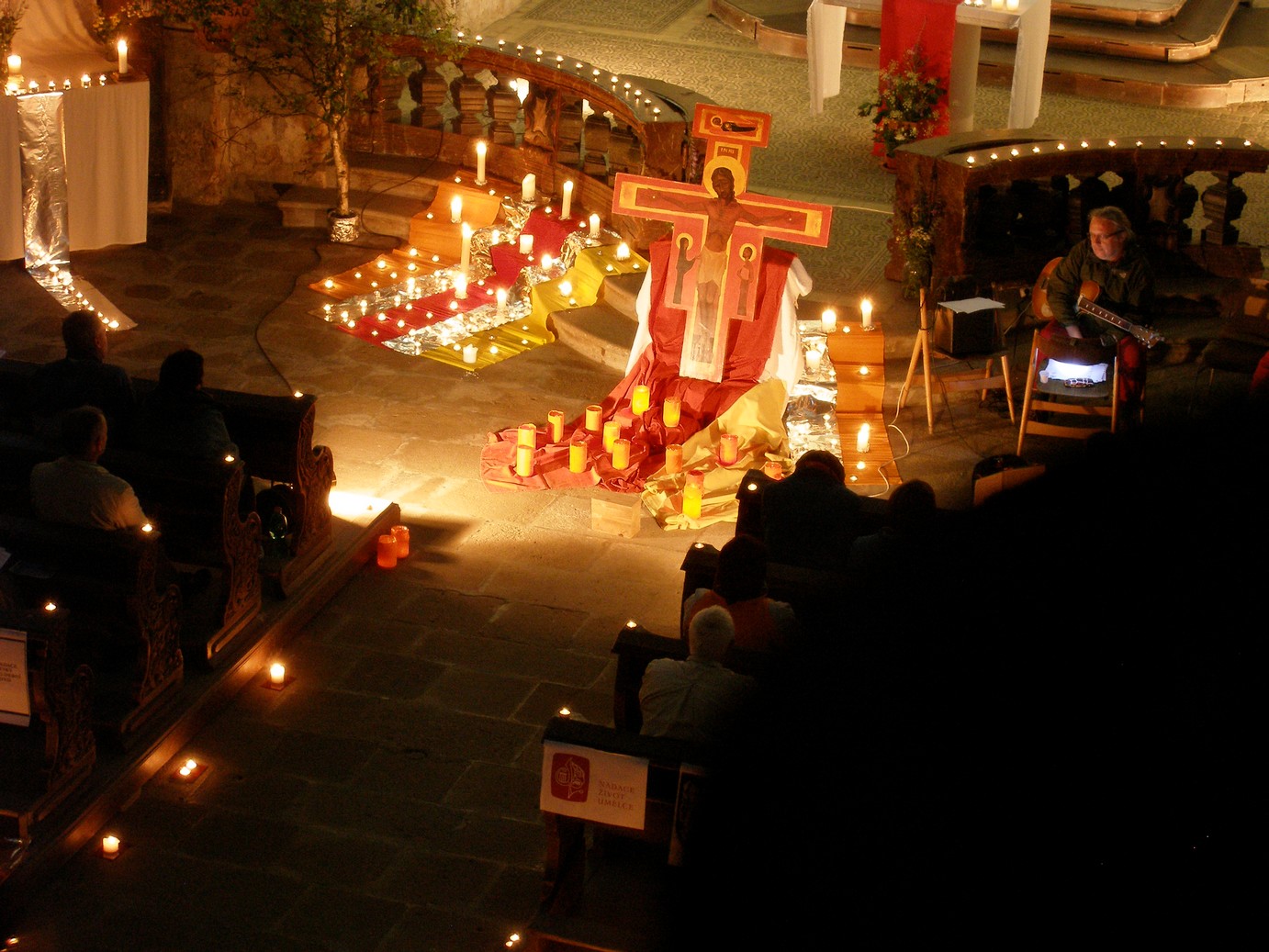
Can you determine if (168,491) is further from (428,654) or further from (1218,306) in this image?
(1218,306)

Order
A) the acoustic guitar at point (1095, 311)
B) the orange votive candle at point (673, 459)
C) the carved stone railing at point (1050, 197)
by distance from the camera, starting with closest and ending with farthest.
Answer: the acoustic guitar at point (1095, 311) < the orange votive candle at point (673, 459) < the carved stone railing at point (1050, 197)

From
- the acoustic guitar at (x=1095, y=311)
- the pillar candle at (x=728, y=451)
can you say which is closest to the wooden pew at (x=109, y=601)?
the pillar candle at (x=728, y=451)

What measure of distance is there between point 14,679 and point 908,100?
7.91 m

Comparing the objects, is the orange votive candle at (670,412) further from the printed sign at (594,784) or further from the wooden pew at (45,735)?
the printed sign at (594,784)

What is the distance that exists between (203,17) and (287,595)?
531 cm

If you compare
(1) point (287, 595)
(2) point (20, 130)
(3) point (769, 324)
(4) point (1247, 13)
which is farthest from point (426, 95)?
(4) point (1247, 13)

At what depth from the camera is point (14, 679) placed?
16.1 ft

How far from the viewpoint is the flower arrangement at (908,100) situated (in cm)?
1091

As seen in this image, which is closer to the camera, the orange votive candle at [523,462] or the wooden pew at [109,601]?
the wooden pew at [109,601]

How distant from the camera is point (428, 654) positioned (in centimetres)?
650

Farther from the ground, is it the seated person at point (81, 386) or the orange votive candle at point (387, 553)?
the seated person at point (81, 386)

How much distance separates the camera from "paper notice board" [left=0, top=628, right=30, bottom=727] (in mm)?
4848

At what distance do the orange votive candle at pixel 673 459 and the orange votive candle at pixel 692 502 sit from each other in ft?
1.17

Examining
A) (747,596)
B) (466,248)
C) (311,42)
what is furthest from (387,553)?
(311,42)
